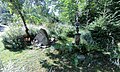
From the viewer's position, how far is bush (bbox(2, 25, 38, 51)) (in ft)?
22.6

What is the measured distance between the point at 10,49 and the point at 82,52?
A: 112 inches

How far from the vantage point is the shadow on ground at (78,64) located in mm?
4949

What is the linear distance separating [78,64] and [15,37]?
123 inches

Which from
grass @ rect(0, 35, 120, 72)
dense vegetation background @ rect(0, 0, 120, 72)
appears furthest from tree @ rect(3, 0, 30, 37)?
grass @ rect(0, 35, 120, 72)

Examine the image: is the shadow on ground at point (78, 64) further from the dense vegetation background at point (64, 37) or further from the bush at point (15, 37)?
the bush at point (15, 37)

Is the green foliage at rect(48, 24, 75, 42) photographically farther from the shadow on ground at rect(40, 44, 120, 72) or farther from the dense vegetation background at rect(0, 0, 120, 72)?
the shadow on ground at rect(40, 44, 120, 72)

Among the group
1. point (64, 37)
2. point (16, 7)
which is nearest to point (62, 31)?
point (64, 37)

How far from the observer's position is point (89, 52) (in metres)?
5.61

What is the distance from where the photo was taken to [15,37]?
714 centimetres

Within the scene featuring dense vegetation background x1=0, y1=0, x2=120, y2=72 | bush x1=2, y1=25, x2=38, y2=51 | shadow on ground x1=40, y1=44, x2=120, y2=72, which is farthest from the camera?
bush x1=2, y1=25, x2=38, y2=51

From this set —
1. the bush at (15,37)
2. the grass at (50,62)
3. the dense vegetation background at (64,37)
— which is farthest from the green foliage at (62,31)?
the grass at (50,62)

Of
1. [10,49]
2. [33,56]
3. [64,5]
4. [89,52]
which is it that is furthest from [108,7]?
[10,49]

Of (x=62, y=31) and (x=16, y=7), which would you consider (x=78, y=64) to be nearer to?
(x=62, y=31)

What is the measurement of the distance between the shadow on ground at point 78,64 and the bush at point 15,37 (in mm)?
1777
